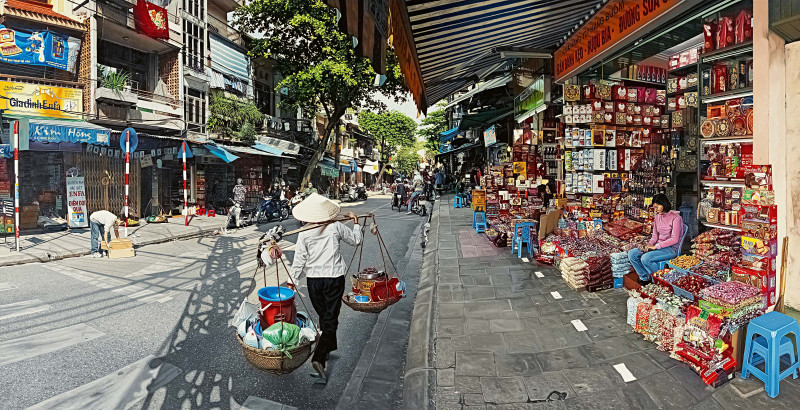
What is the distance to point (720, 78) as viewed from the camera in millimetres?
4574

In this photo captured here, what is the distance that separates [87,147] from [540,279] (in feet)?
46.8

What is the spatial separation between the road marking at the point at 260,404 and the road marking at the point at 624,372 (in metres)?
2.63

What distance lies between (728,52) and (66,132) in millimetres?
14790

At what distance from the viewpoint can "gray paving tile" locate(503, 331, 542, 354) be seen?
3828mm

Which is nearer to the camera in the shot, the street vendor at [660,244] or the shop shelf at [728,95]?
the shop shelf at [728,95]

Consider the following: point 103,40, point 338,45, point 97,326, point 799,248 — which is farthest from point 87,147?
point 799,248

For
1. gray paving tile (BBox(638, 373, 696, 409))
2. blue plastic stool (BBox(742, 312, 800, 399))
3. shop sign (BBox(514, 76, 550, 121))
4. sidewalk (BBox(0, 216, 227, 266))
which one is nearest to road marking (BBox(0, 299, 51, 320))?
sidewalk (BBox(0, 216, 227, 266))

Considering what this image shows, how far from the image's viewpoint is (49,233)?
37.9 ft

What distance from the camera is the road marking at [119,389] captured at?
313 centimetres

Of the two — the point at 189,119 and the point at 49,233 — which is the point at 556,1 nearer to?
the point at 49,233

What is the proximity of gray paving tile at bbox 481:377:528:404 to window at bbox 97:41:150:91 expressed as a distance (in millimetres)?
17771

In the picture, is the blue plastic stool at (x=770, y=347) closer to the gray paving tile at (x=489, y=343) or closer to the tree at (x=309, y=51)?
the gray paving tile at (x=489, y=343)

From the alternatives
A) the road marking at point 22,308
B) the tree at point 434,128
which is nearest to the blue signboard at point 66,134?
the road marking at point 22,308

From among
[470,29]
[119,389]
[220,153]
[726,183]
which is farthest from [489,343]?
[220,153]
